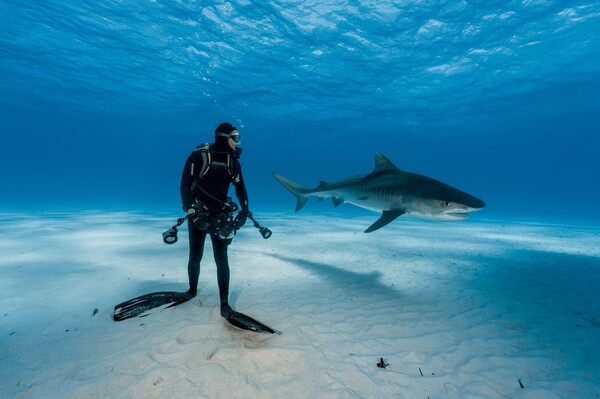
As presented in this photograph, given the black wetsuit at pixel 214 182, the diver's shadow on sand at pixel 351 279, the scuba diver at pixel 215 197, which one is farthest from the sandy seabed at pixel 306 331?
the black wetsuit at pixel 214 182

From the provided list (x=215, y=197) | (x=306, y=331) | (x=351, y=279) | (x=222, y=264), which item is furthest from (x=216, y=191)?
(x=351, y=279)

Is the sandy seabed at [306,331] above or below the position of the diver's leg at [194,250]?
below


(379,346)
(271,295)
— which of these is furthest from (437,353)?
(271,295)

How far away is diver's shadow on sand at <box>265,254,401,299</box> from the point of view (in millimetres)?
5102

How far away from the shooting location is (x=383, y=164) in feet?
22.0

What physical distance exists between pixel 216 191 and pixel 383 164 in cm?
412

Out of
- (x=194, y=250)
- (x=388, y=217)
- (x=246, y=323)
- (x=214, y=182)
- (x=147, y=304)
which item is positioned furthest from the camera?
(x=388, y=217)

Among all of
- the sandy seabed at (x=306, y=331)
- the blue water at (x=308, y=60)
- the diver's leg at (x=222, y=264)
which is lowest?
the sandy seabed at (x=306, y=331)

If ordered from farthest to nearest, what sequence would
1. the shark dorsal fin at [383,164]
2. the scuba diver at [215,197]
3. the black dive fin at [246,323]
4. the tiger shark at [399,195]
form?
the shark dorsal fin at [383,164]
the tiger shark at [399,195]
the scuba diver at [215,197]
the black dive fin at [246,323]

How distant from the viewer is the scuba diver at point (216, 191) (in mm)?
3814

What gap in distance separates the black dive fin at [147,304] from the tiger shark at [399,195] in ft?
10.3

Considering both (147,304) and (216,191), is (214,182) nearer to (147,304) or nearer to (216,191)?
(216,191)

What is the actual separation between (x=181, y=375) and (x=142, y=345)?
31.8 inches

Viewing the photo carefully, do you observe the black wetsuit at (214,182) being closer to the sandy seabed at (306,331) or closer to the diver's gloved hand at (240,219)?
the diver's gloved hand at (240,219)
